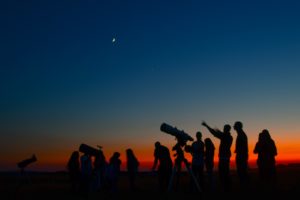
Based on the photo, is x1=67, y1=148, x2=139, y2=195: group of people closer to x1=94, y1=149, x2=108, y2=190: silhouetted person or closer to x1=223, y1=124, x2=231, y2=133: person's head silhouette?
x1=94, y1=149, x2=108, y2=190: silhouetted person

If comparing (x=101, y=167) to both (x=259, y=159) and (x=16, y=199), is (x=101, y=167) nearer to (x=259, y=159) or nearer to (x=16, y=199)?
(x=16, y=199)

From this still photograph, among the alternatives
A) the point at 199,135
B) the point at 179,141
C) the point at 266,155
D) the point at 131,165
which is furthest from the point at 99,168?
the point at 266,155

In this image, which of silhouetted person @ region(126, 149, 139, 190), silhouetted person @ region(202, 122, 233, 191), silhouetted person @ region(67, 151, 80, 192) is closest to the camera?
silhouetted person @ region(202, 122, 233, 191)

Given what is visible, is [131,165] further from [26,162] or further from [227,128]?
[227,128]

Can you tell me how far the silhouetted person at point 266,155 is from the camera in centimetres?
1780

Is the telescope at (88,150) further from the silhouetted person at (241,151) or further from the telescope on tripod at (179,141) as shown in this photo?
the silhouetted person at (241,151)

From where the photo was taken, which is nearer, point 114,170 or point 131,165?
point 114,170

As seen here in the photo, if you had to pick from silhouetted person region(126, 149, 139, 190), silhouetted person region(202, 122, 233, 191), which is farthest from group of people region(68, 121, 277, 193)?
silhouetted person region(126, 149, 139, 190)

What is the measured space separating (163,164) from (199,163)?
228 cm

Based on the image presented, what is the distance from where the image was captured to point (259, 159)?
18.0 m

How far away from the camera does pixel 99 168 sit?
18.9 meters

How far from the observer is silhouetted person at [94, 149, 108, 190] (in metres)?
18.6

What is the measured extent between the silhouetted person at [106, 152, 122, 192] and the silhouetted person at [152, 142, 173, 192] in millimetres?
1798

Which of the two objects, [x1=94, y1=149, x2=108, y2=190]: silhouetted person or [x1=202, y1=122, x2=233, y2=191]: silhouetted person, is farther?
[x1=94, y1=149, x2=108, y2=190]: silhouetted person
